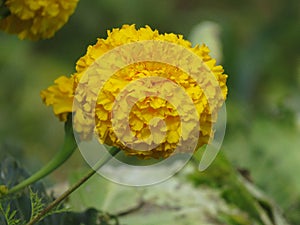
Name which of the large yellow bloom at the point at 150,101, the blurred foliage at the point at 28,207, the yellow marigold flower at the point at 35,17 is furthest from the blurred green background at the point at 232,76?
the large yellow bloom at the point at 150,101

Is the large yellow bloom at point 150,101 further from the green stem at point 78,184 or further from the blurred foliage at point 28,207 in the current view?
the blurred foliage at point 28,207

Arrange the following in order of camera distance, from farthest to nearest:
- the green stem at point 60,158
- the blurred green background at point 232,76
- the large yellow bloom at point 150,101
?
the blurred green background at point 232,76 < the green stem at point 60,158 < the large yellow bloom at point 150,101

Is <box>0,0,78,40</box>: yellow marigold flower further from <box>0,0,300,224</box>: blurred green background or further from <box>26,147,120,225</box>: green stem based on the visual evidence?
<box>0,0,300,224</box>: blurred green background

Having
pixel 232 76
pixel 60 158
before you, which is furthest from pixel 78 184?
pixel 232 76

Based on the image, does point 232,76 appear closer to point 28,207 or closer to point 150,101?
point 28,207

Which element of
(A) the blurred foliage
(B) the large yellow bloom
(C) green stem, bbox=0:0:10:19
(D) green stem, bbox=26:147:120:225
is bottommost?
(A) the blurred foliage

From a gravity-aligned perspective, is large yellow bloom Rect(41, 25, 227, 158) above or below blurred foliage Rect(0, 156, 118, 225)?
above

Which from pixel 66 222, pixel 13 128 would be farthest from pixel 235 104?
pixel 66 222

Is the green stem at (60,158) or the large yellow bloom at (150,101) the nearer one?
the large yellow bloom at (150,101)

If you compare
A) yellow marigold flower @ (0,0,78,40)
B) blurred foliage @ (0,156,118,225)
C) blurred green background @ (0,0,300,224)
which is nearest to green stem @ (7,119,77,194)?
blurred foliage @ (0,156,118,225)
